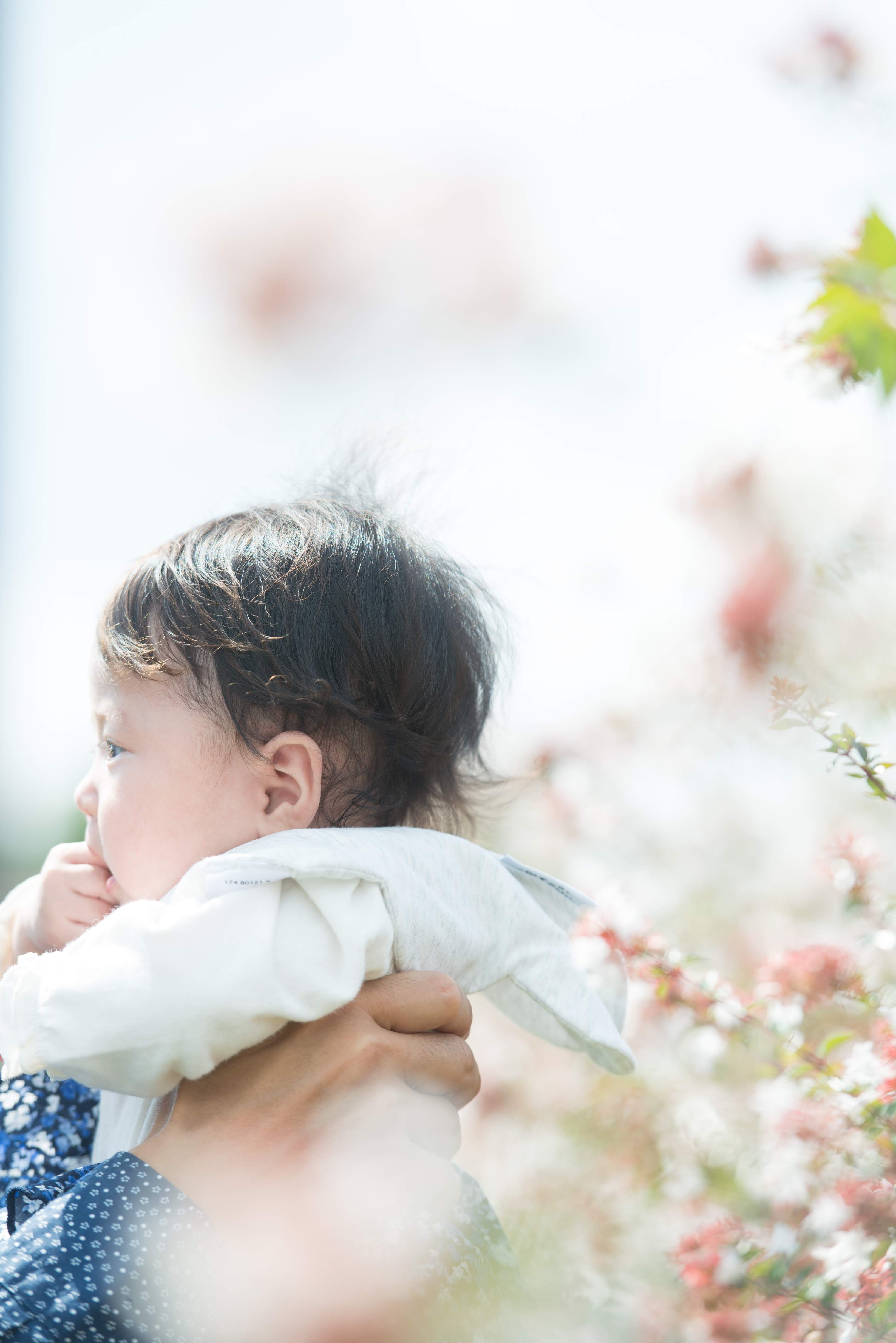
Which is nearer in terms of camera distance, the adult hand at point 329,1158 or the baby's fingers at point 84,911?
the adult hand at point 329,1158

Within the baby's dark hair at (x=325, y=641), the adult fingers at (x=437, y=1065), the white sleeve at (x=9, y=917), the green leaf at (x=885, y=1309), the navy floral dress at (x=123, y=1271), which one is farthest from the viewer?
the white sleeve at (x=9, y=917)

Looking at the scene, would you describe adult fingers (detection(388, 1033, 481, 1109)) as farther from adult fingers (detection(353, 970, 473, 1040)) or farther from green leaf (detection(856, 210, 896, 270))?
green leaf (detection(856, 210, 896, 270))

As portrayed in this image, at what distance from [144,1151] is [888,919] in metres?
0.75

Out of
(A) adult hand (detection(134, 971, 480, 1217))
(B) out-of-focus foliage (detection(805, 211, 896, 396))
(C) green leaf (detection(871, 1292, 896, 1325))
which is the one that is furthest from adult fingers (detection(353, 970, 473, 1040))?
→ (B) out-of-focus foliage (detection(805, 211, 896, 396))

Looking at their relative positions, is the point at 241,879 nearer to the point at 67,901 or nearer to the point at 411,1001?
the point at 411,1001

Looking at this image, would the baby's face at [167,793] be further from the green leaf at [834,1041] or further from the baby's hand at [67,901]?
the green leaf at [834,1041]

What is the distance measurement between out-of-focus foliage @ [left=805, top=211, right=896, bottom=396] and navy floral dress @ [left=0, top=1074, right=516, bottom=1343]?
0.81 metres

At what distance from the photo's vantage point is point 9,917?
4.23 ft

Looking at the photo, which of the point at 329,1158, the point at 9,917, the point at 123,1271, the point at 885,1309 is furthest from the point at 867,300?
the point at 9,917

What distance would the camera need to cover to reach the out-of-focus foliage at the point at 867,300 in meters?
0.74

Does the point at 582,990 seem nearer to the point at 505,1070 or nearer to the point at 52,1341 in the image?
the point at 52,1341

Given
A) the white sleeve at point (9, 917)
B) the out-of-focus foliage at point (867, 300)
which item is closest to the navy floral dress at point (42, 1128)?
the white sleeve at point (9, 917)

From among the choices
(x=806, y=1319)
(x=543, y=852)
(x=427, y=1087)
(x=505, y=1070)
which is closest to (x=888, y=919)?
(x=806, y=1319)

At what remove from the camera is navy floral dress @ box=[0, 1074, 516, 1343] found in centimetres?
82
